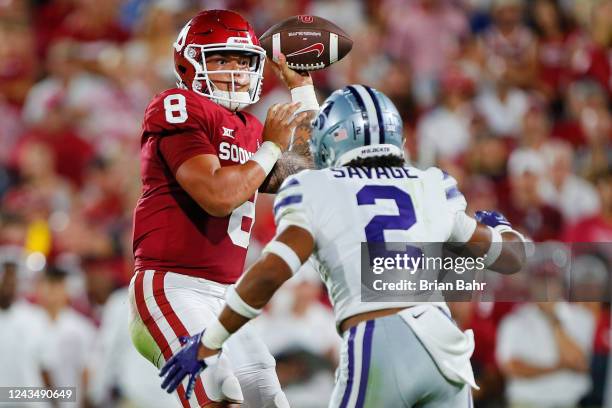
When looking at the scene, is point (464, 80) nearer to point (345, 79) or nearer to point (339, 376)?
point (345, 79)

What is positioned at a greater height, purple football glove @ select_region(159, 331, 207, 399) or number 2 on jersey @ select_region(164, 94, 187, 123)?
number 2 on jersey @ select_region(164, 94, 187, 123)

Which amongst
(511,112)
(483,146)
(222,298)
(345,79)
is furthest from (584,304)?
(222,298)

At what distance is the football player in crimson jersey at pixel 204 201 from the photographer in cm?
442

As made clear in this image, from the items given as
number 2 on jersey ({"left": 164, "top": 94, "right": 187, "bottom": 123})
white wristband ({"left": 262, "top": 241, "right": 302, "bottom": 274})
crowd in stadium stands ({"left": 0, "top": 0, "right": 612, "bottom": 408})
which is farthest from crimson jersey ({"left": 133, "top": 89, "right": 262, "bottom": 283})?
crowd in stadium stands ({"left": 0, "top": 0, "right": 612, "bottom": 408})

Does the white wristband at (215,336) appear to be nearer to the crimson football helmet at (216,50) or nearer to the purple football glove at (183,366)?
the purple football glove at (183,366)

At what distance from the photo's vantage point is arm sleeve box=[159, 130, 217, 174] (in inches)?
176

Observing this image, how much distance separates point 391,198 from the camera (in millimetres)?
3986

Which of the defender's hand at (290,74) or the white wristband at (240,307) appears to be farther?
the defender's hand at (290,74)

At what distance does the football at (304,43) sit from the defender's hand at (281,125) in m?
0.49

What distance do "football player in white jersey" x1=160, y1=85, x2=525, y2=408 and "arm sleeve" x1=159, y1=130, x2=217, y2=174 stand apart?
59 cm

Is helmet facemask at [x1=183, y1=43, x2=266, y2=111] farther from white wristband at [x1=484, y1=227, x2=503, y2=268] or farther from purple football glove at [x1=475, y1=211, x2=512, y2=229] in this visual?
white wristband at [x1=484, y1=227, x2=503, y2=268]

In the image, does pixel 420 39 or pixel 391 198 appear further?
pixel 420 39

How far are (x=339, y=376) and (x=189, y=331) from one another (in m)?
0.73

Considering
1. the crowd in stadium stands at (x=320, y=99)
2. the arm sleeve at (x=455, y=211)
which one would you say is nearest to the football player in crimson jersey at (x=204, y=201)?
the arm sleeve at (x=455, y=211)
